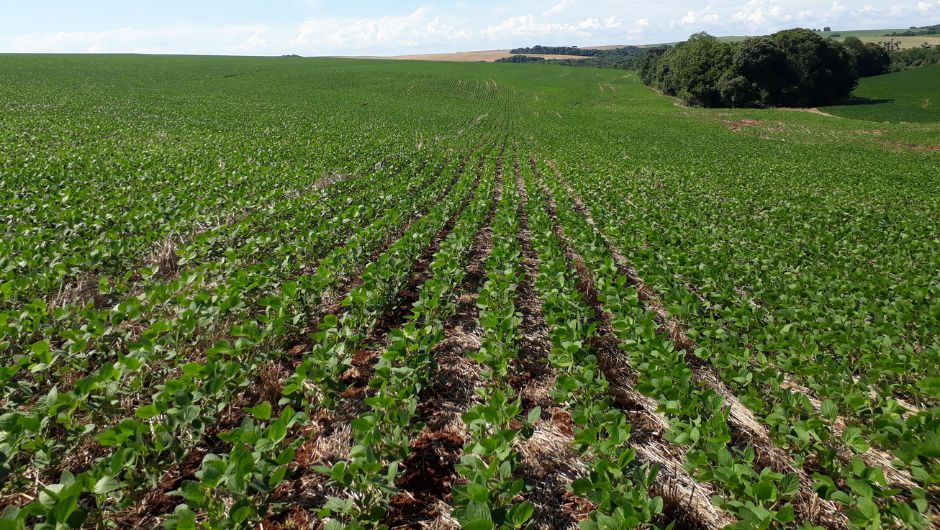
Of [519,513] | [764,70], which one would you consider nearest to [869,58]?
[764,70]

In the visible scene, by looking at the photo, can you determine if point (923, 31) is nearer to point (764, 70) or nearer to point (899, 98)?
point (899, 98)

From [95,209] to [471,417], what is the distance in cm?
1001

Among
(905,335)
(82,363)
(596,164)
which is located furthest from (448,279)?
(596,164)

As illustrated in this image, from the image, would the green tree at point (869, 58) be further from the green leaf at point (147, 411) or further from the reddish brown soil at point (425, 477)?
the green leaf at point (147, 411)

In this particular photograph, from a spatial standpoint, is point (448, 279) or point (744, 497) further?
point (448, 279)

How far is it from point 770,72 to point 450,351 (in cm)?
7445

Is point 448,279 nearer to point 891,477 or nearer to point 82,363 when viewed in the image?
point 82,363

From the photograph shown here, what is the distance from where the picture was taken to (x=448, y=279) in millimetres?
6480

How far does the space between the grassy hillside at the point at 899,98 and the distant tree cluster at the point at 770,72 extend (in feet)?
14.9

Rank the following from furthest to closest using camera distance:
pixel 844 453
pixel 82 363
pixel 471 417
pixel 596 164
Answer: pixel 596 164 < pixel 82 363 < pixel 844 453 < pixel 471 417

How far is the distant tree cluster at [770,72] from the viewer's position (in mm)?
57688

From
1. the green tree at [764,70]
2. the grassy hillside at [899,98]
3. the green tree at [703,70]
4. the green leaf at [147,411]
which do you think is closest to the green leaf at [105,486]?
the green leaf at [147,411]

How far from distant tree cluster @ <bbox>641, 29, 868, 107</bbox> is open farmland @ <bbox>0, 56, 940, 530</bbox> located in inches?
2043

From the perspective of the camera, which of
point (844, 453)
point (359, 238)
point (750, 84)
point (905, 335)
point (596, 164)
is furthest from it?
point (750, 84)
